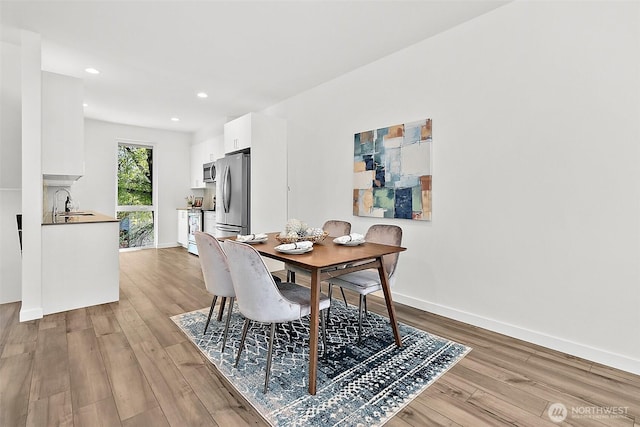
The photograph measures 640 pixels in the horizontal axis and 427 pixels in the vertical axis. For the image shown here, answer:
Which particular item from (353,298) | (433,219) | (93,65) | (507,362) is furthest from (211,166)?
(507,362)

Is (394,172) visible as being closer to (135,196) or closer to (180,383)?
(180,383)

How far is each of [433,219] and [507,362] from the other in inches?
52.6

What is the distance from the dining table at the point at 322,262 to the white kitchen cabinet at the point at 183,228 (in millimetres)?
4636

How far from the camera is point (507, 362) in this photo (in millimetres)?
2178

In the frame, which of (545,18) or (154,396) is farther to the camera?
(545,18)

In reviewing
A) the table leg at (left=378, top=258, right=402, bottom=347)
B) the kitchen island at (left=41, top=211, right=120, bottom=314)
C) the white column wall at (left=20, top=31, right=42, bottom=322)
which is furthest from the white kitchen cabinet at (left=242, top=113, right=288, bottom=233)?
the table leg at (left=378, top=258, right=402, bottom=347)

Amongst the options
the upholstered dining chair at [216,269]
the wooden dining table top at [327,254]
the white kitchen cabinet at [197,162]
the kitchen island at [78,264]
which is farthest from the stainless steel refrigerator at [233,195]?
the upholstered dining chair at [216,269]

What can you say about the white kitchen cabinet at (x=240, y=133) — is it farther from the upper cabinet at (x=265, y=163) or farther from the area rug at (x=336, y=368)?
the area rug at (x=336, y=368)

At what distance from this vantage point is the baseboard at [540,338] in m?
2.09

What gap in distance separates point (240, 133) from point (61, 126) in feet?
6.99

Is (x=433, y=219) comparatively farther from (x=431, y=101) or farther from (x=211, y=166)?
(x=211, y=166)

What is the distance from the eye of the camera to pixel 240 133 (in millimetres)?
4777

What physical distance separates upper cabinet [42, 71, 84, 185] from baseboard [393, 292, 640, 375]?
3913 mm

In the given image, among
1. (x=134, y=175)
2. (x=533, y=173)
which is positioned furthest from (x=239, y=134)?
(x=533, y=173)
